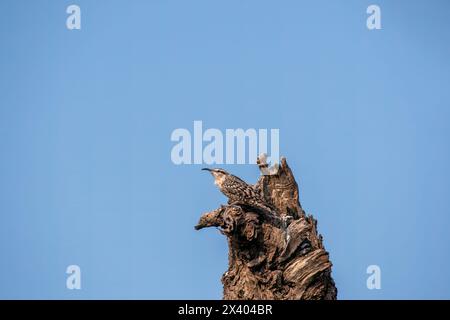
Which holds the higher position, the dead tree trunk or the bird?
the bird

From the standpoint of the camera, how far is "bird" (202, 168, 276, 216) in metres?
23.1

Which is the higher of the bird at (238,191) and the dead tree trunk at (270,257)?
the bird at (238,191)

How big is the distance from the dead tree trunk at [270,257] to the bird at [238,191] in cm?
18

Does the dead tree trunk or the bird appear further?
the bird

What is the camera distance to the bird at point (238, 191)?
23.1 metres

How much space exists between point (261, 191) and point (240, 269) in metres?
1.63

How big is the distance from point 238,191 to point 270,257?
1.23 metres

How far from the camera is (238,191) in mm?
23359

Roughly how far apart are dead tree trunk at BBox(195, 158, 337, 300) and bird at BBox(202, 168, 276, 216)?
0.18 meters
